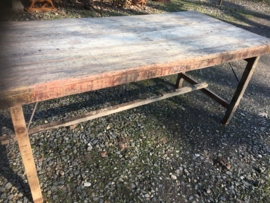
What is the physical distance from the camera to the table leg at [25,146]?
1349 millimetres

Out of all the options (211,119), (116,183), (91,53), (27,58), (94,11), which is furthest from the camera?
(94,11)

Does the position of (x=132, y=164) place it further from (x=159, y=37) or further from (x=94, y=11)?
(x=94, y=11)

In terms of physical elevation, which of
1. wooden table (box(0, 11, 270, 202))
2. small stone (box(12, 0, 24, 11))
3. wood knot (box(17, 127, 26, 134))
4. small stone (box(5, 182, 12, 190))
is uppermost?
wooden table (box(0, 11, 270, 202))

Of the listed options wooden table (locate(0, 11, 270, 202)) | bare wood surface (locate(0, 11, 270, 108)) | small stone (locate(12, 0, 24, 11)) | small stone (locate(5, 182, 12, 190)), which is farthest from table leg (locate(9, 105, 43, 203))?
small stone (locate(12, 0, 24, 11))

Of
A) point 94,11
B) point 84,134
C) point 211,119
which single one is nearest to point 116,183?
point 84,134

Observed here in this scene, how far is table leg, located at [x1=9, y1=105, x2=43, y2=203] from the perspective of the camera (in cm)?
135

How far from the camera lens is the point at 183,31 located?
7.89 feet

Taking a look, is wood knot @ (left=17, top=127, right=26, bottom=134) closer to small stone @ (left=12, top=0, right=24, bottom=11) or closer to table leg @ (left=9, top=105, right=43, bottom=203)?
table leg @ (left=9, top=105, right=43, bottom=203)

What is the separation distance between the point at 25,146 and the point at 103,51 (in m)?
0.92

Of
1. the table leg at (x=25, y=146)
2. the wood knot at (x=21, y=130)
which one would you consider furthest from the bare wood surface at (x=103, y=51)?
the wood knot at (x=21, y=130)

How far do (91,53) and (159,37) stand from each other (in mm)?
791

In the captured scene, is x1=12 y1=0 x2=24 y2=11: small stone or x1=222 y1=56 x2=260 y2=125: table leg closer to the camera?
x1=222 y1=56 x2=260 y2=125: table leg

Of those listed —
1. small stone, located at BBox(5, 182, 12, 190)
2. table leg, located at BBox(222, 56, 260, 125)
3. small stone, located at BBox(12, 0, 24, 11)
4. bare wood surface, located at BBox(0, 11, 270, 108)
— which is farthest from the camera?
small stone, located at BBox(12, 0, 24, 11)

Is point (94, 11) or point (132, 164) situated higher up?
point (94, 11)
